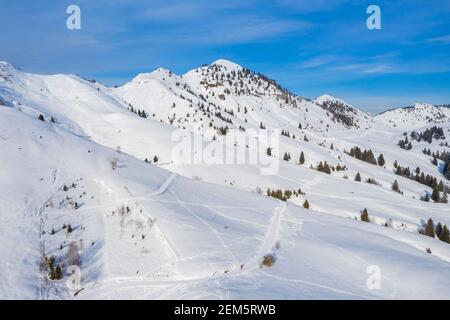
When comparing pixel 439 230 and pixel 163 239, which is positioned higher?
pixel 163 239

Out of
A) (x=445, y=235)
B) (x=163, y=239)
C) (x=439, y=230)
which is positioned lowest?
(x=445, y=235)

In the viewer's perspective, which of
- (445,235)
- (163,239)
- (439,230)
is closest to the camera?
(163,239)

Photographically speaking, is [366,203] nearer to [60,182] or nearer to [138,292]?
[60,182]

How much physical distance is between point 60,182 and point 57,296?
17181 millimetres

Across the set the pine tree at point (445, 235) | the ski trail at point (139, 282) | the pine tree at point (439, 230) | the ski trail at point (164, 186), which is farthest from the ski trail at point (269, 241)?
the pine tree at point (439, 230)

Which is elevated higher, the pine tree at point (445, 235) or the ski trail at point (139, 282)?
the ski trail at point (139, 282)

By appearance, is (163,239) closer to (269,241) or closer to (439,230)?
(269,241)

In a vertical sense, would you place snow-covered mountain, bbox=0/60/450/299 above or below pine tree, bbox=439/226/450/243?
above

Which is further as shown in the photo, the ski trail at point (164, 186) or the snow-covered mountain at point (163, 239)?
the ski trail at point (164, 186)

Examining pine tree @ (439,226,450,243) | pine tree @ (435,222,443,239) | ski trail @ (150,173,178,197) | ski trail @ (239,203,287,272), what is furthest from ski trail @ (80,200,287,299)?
pine tree @ (435,222,443,239)

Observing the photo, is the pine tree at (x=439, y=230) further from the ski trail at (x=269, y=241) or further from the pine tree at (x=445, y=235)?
the ski trail at (x=269, y=241)

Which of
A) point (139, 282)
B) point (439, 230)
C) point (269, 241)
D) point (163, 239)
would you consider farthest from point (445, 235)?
Result: point (139, 282)

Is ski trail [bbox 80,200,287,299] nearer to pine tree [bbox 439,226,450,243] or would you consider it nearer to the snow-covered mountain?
the snow-covered mountain

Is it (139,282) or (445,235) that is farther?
(445,235)
